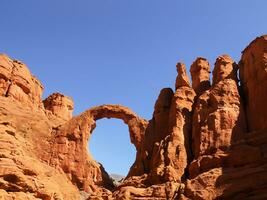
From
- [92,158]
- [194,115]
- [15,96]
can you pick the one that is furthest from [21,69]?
[194,115]

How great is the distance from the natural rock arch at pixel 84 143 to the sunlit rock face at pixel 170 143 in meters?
0.12

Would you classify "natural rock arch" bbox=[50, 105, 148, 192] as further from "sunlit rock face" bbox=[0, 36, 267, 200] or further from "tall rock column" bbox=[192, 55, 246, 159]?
"tall rock column" bbox=[192, 55, 246, 159]

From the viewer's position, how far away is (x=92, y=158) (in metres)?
51.8

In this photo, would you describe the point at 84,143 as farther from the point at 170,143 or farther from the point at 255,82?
the point at 255,82

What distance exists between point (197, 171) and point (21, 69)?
109ft

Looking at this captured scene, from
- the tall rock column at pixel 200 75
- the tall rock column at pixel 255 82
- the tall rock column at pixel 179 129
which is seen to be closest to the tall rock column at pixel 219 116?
the tall rock column at pixel 255 82

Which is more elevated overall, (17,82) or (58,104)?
(58,104)

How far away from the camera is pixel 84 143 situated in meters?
50.3

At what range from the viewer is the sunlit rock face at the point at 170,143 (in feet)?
117

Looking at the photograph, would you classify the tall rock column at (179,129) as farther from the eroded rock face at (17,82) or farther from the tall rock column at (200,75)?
the eroded rock face at (17,82)

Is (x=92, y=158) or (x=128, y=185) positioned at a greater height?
(x=92, y=158)

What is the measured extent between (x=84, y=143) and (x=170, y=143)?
41.3ft

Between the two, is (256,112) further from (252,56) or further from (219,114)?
(252,56)

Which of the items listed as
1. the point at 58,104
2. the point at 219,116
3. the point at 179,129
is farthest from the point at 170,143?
the point at 58,104
